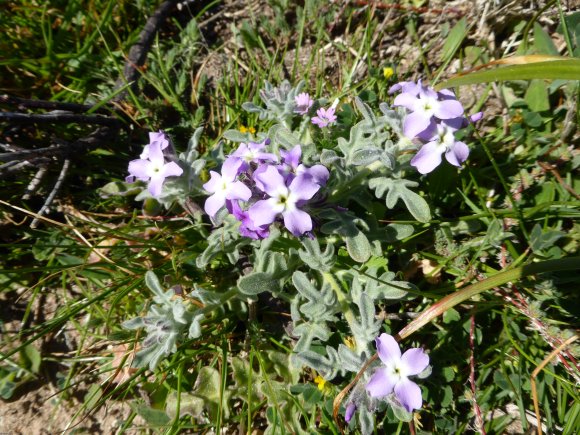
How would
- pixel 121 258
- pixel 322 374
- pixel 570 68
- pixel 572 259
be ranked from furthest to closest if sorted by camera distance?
1. pixel 121 258
2. pixel 322 374
3. pixel 572 259
4. pixel 570 68

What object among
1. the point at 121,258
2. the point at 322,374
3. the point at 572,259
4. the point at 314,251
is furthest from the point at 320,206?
the point at 121,258

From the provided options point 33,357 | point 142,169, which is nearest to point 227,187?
point 142,169

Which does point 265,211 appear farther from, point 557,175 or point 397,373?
point 557,175

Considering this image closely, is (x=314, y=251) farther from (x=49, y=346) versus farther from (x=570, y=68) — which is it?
(x=49, y=346)

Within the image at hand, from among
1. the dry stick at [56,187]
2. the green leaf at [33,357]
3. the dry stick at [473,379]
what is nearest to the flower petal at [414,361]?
the dry stick at [473,379]

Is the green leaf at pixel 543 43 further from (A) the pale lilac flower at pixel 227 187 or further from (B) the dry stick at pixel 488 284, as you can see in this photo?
(A) the pale lilac flower at pixel 227 187
